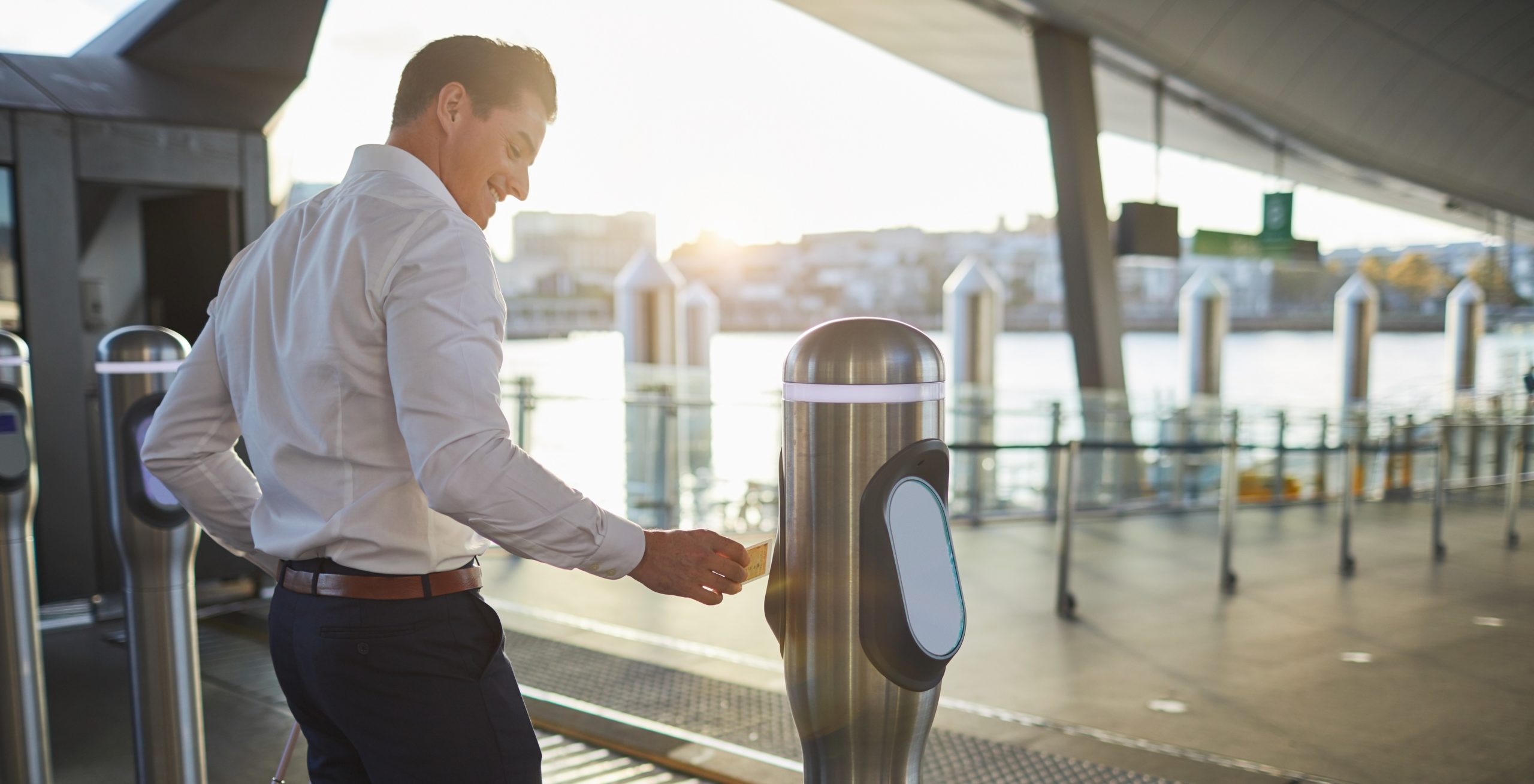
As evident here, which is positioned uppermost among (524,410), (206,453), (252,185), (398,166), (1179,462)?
(252,185)

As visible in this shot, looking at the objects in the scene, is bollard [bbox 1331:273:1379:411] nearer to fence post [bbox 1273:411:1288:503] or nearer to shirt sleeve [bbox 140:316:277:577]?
fence post [bbox 1273:411:1288:503]

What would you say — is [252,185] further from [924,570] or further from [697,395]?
[697,395]

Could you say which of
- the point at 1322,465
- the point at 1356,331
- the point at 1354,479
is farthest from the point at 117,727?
the point at 1356,331

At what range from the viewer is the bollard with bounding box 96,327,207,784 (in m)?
2.43

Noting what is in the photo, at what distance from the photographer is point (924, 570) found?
134 centimetres

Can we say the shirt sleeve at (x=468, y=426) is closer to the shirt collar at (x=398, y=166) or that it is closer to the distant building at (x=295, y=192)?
the shirt collar at (x=398, y=166)

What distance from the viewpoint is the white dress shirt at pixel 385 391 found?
116cm

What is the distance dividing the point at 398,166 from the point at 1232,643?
3.80 m

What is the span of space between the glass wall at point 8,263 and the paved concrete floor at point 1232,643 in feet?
7.13

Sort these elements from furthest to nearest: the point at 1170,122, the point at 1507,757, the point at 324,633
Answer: the point at 1170,122 → the point at 1507,757 → the point at 324,633

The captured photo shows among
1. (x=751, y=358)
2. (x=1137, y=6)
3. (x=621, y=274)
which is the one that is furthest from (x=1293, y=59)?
(x=751, y=358)

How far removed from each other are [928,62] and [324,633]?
12.9 metres

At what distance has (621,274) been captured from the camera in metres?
13.0

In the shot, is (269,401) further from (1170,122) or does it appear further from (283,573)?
(1170,122)
